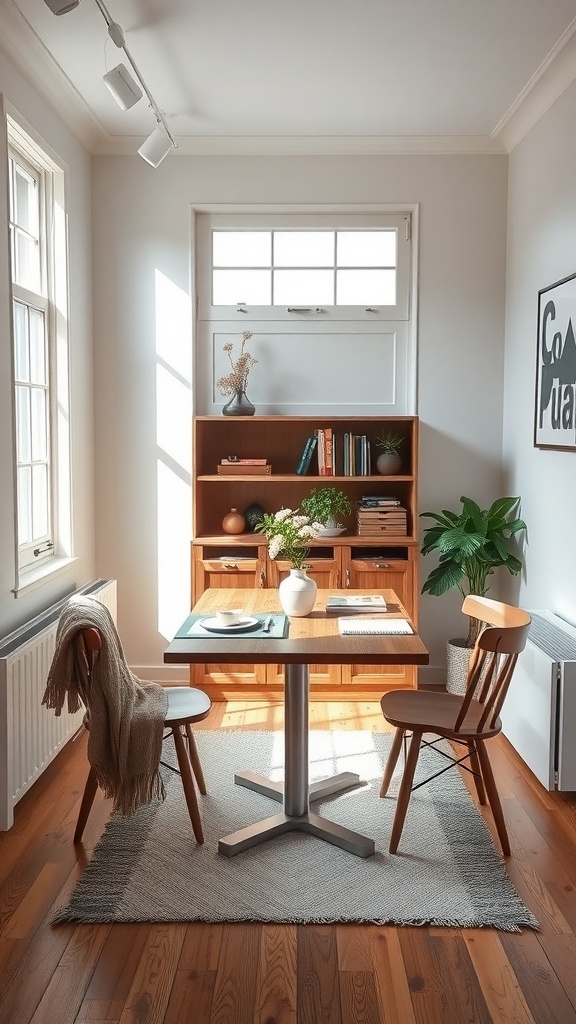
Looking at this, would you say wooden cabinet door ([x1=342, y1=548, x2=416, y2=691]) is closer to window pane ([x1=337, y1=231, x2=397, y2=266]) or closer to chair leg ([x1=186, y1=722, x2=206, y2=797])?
chair leg ([x1=186, y1=722, x2=206, y2=797])

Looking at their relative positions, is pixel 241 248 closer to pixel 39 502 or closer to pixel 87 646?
pixel 39 502

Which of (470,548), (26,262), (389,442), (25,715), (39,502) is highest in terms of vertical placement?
(26,262)

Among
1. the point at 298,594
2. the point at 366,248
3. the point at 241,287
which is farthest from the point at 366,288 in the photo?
the point at 298,594

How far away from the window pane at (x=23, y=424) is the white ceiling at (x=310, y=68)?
1.31 metres

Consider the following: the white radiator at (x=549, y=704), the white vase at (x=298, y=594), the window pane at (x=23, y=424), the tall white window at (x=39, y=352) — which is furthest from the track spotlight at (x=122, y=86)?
the white radiator at (x=549, y=704)

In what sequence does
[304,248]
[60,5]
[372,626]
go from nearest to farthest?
[60,5] → [372,626] → [304,248]

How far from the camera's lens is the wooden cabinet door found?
15.0 ft

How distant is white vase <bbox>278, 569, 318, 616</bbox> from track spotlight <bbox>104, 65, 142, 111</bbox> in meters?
1.91

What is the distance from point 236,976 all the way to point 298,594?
1.28 meters

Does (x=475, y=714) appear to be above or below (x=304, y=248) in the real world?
below

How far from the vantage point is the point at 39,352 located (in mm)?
4039

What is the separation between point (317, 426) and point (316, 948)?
2.95 metres

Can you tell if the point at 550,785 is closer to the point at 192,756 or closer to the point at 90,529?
the point at 192,756

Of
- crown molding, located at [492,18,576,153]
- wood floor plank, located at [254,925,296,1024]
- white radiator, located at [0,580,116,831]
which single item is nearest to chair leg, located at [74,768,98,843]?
white radiator, located at [0,580,116,831]
